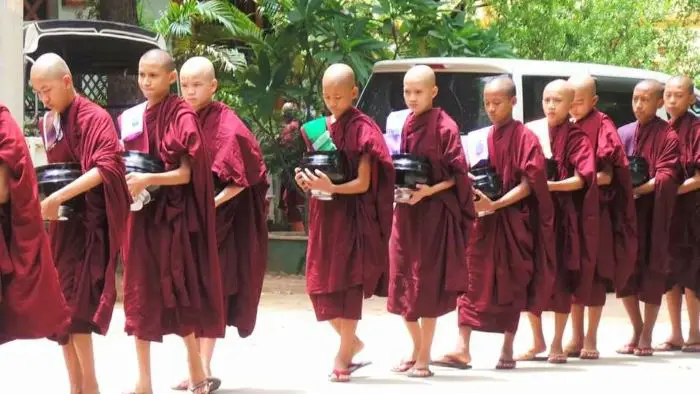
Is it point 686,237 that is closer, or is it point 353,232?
point 353,232

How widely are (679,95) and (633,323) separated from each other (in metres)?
1.57

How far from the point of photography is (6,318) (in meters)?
6.10

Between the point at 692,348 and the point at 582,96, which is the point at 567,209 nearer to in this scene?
the point at 582,96

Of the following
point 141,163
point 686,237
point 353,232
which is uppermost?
point 141,163

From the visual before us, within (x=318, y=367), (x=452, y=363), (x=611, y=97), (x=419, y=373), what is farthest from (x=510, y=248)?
(x=611, y=97)

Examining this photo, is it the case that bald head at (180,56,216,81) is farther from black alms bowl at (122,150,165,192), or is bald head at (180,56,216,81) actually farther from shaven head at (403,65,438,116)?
shaven head at (403,65,438,116)

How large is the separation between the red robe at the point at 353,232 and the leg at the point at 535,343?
4.68 feet

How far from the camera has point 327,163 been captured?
7.98 metres

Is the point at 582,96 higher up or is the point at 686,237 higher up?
the point at 582,96

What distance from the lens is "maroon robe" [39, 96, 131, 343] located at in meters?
6.71

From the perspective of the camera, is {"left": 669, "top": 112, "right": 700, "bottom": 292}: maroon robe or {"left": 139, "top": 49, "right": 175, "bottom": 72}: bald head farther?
{"left": 669, "top": 112, "right": 700, "bottom": 292}: maroon robe

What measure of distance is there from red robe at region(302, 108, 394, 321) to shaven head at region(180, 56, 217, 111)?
69 centimetres

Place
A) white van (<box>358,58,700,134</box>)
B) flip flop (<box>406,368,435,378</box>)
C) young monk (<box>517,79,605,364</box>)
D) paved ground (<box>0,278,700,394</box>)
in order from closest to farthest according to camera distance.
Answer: paved ground (<box>0,278,700,394</box>) → flip flop (<box>406,368,435,378</box>) → young monk (<box>517,79,605,364</box>) → white van (<box>358,58,700,134</box>)

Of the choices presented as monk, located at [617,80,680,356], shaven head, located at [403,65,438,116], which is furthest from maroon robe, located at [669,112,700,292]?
shaven head, located at [403,65,438,116]
